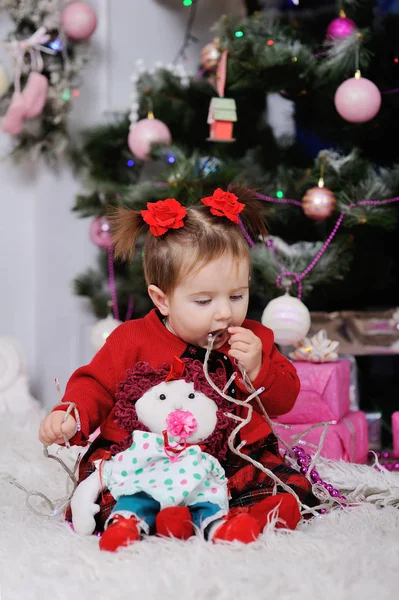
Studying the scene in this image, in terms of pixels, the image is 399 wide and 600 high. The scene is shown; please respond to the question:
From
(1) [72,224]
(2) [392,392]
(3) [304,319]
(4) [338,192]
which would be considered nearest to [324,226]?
(4) [338,192]

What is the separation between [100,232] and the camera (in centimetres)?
213

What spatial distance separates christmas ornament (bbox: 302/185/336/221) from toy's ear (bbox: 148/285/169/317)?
68cm

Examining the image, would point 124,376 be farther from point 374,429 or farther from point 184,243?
point 374,429

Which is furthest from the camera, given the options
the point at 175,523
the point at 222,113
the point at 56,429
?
the point at 222,113

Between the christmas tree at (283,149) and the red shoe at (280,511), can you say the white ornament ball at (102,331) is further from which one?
the red shoe at (280,511)

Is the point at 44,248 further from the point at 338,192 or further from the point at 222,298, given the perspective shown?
the point at 222,298

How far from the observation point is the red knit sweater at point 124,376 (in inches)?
46.5

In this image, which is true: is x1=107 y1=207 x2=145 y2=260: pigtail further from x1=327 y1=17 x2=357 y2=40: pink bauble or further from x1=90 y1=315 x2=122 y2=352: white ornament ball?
x1=327 y1=17 x2=357 y2=40: pink bauble

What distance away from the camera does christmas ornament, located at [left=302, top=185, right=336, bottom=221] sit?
1762 millimetres

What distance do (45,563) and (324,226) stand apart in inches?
49.8

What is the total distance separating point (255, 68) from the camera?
1796 mm

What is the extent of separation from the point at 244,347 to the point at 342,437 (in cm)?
61

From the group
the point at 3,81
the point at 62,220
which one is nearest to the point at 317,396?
the point at 62,220

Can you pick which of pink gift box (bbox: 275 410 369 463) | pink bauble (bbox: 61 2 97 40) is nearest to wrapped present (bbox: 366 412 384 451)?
pink gift box (bbox: 275 410 369 463)
